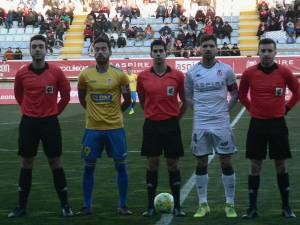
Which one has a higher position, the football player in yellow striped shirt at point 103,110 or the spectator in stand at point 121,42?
the football player in yellow striped shirt at point 103,110

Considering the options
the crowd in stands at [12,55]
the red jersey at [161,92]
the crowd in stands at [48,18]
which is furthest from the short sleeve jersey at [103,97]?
the crowd in stands at [48,18]

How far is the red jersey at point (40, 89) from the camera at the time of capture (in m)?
8.14

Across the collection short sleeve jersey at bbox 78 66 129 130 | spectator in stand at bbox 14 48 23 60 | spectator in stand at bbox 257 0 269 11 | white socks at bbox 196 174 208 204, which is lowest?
spectator in stand at bbox 14 48 23 60

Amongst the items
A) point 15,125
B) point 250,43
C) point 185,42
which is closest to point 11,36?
point 185,42

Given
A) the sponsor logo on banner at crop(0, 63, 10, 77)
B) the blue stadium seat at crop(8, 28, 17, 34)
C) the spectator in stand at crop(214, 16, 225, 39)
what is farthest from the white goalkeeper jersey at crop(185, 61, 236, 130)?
the blue stadium seat at crop(8, 28, 17, 34)

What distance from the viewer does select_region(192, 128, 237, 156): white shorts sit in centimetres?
812

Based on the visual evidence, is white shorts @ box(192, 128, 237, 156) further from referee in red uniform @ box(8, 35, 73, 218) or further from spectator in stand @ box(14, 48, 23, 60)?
spectator in stand @ box(14, 48, 23, 60)

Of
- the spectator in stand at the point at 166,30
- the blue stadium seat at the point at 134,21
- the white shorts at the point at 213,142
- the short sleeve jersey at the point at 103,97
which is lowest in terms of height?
the spectator in stand at the point at 166,30

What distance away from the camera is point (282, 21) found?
35594 millimetres

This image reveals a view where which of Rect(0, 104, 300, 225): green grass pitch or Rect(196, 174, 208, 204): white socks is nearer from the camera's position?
Rect(0, 104, 300, 225): green grass pitch

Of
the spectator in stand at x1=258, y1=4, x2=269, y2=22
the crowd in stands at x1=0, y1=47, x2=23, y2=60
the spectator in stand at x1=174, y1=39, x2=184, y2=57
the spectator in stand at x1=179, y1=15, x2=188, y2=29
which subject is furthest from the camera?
the spectator in stand at x1=179, y1=15, x2=188, y2=29

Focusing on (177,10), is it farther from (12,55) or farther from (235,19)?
(12,55)

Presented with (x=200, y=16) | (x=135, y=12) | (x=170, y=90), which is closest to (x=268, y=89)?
(x=170, y=90)

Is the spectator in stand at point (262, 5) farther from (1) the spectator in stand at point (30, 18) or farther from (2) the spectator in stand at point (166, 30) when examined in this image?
(1) the spectator in stand at point (30, 18)
